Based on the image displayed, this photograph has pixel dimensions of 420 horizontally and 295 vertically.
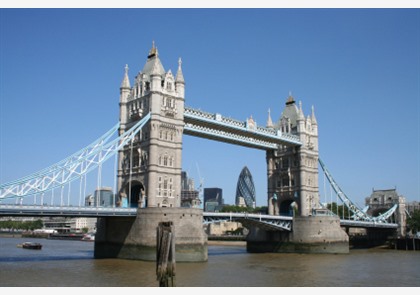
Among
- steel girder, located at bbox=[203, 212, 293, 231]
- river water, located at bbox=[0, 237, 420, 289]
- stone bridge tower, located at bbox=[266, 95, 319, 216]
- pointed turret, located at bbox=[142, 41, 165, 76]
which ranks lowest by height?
river water, located at bbox=[0, 237, 420, 289]

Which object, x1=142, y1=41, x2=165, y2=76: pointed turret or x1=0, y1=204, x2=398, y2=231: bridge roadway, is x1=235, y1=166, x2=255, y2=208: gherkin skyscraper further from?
x1=142, y1=41, x2=165, y2=76: pointed turret

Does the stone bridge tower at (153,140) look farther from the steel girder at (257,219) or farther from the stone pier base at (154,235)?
the steel girder at (257,219)

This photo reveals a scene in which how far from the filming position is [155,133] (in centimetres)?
4719

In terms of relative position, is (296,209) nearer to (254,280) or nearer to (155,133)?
(155,133)

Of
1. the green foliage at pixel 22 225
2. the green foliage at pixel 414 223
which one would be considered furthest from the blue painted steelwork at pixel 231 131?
the green foliage at pixel 22 225

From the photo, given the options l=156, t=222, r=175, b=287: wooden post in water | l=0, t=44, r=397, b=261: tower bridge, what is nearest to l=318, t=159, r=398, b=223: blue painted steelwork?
l=0, t=44, r=397, b=261: tower bridge

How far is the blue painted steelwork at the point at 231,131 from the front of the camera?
53.1m

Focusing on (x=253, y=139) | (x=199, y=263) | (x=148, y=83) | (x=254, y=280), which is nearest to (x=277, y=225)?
(x=253, y=139)

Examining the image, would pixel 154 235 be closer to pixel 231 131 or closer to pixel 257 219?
pixel 257 219

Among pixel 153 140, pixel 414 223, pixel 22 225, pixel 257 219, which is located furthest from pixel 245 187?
pixel 153 140

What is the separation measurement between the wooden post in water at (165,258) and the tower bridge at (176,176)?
17.9 meters

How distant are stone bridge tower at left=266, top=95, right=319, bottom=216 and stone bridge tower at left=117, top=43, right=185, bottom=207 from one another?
22191 millimetres

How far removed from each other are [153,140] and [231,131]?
528 inches

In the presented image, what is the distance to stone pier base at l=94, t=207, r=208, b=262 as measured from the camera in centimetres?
4169
